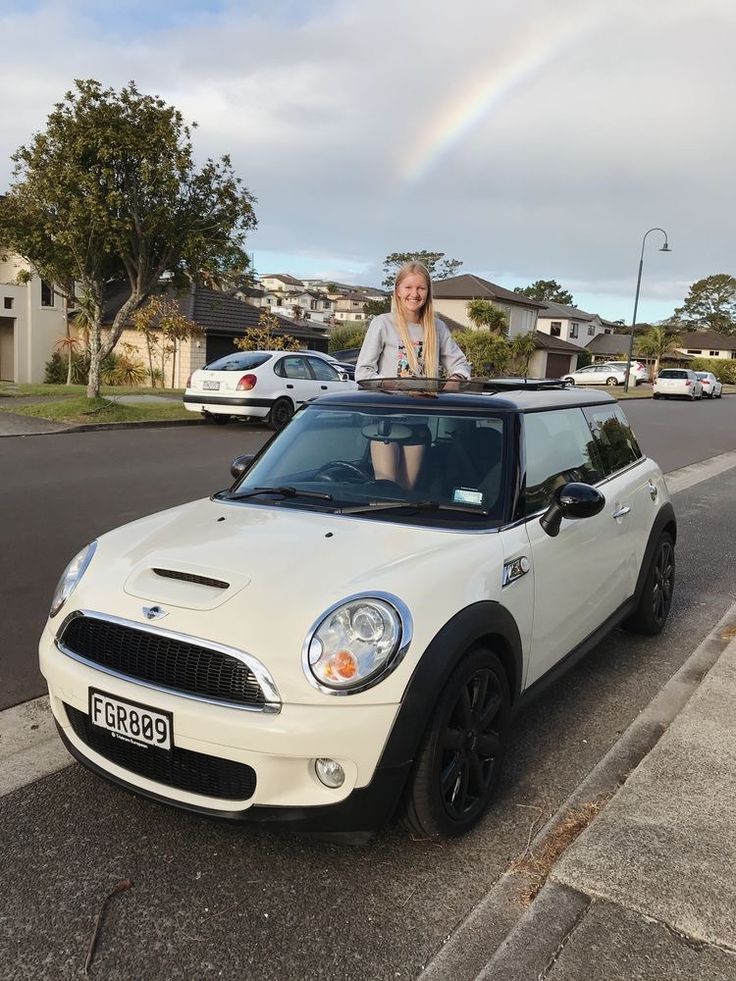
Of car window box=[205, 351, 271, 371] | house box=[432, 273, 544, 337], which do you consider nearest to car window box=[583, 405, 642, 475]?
car window box=[205, 351, 271, 371]

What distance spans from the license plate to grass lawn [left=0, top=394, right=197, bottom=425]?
1255 centimetres

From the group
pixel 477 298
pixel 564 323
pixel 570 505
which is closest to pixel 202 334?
pixel 570 505

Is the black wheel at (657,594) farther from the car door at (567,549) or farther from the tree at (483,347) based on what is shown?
the tree at (483,347)

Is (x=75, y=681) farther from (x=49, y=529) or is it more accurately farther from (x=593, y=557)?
(x=49, y=529)

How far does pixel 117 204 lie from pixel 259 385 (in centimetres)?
402

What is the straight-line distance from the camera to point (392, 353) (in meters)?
5.11

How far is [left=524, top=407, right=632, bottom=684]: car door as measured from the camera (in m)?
3.29

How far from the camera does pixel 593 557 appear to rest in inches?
148

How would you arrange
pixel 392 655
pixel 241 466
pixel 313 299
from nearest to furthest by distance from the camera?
pixel 392 655, pixel 241 466, pixel 313 299

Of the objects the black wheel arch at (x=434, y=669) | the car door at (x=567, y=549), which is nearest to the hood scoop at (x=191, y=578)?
the black wheel arch at (x=434, y=669)

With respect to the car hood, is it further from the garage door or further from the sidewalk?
the garage door

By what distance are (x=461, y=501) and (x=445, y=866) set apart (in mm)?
1384

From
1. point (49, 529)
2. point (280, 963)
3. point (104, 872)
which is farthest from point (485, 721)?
point (49, 529)

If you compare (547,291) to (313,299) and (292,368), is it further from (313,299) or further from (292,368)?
(292,368)
